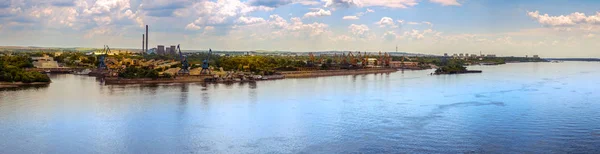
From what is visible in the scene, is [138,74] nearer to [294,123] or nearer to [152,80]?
[152,80]

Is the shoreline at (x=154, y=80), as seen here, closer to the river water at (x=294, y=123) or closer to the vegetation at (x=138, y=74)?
the vegetation at (x=138, y=74)

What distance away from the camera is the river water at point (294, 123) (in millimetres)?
10109

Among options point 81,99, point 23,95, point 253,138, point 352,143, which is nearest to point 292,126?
point 253,138

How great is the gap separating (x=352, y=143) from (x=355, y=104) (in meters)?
7.33

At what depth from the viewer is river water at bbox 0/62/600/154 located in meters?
10.1

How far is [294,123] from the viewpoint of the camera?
13.1m

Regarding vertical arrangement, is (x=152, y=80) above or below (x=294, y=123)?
above

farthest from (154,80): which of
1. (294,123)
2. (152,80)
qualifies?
(294,123)

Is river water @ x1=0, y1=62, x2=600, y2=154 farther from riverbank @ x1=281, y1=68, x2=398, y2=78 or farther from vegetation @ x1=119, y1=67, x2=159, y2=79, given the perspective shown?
riverbank @ x1=281, y1=68, x2=398, y2=78

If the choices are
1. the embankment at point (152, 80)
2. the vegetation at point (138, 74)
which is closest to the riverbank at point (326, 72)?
the embankment at point (152, 80)

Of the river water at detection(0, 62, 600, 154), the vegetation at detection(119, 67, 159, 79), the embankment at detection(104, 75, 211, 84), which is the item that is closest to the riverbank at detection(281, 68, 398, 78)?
the embankment at detection(104, 75, 211, 84)

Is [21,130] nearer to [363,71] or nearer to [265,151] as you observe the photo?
[265,151]

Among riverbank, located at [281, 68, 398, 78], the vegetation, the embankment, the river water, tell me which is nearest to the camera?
the river water

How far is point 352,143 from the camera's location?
10.4 metres
